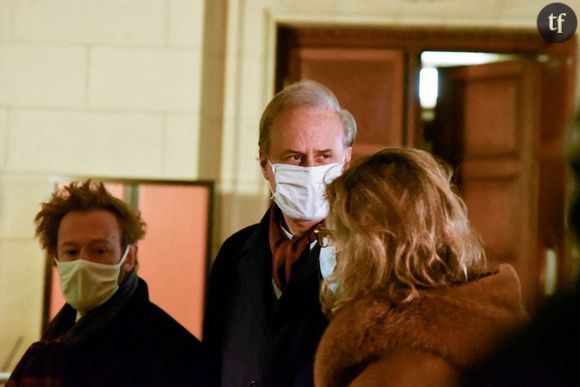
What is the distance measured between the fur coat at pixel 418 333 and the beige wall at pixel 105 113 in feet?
3.82

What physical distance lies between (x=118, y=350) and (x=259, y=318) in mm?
491

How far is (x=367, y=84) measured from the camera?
9.42ft

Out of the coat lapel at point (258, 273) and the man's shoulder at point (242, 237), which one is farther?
the man's shoulder at point (242, 237)

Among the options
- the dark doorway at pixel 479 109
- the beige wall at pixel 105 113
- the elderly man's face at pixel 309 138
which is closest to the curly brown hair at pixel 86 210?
the beige wall at pixel 105 113

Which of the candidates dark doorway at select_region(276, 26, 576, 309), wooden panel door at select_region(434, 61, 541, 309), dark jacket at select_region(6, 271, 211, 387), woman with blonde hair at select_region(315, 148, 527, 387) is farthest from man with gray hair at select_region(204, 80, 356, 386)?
wooden panel door at select_region(434, 61, 541, 309)

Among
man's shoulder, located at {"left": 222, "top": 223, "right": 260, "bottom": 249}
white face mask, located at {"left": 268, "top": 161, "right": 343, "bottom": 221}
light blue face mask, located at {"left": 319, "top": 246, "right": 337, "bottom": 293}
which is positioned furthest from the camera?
man's shoulder, located at {"left": 222, "top": 223, "right": 260, "bottom": 249}

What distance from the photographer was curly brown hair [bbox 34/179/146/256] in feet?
7.39

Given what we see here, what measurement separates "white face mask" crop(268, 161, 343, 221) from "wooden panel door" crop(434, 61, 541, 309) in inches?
39.5

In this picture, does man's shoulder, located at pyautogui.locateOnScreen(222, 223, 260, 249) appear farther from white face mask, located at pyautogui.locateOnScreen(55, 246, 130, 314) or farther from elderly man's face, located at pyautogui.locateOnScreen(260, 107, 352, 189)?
white face mask, located at pyautogui.locateOnScreen(55, 246, 130, 314)

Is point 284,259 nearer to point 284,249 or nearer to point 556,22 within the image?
point 284,249

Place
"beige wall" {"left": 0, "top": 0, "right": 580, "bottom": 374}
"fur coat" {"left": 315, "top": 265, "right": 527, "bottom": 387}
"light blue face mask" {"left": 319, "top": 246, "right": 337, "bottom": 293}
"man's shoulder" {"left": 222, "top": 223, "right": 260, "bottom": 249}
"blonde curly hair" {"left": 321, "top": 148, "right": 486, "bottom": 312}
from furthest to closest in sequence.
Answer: "beige wall" {"left": 0, "top": 0, "right": 580, "bottom": 374} < "man's shoulder" {"left": 222, "top": 223, "right": 260, "bottom": 249} < "light blue face mask" {"left": 319, "top": 246, "right": 337, "bottom": 293} < "blonde curly hair" {"left": 321, "top": 148, "right": 486, "bottom": 312} < "fur coat" {"left": 315, "top": 265, "right": 527, "bottom": 387}

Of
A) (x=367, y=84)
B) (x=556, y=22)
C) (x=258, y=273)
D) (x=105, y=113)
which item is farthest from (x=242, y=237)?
(x=556, y=22)

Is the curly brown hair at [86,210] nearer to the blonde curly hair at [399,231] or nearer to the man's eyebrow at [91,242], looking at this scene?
the man's eyebrow at [91,242]

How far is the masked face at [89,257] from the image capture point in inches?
87.1
